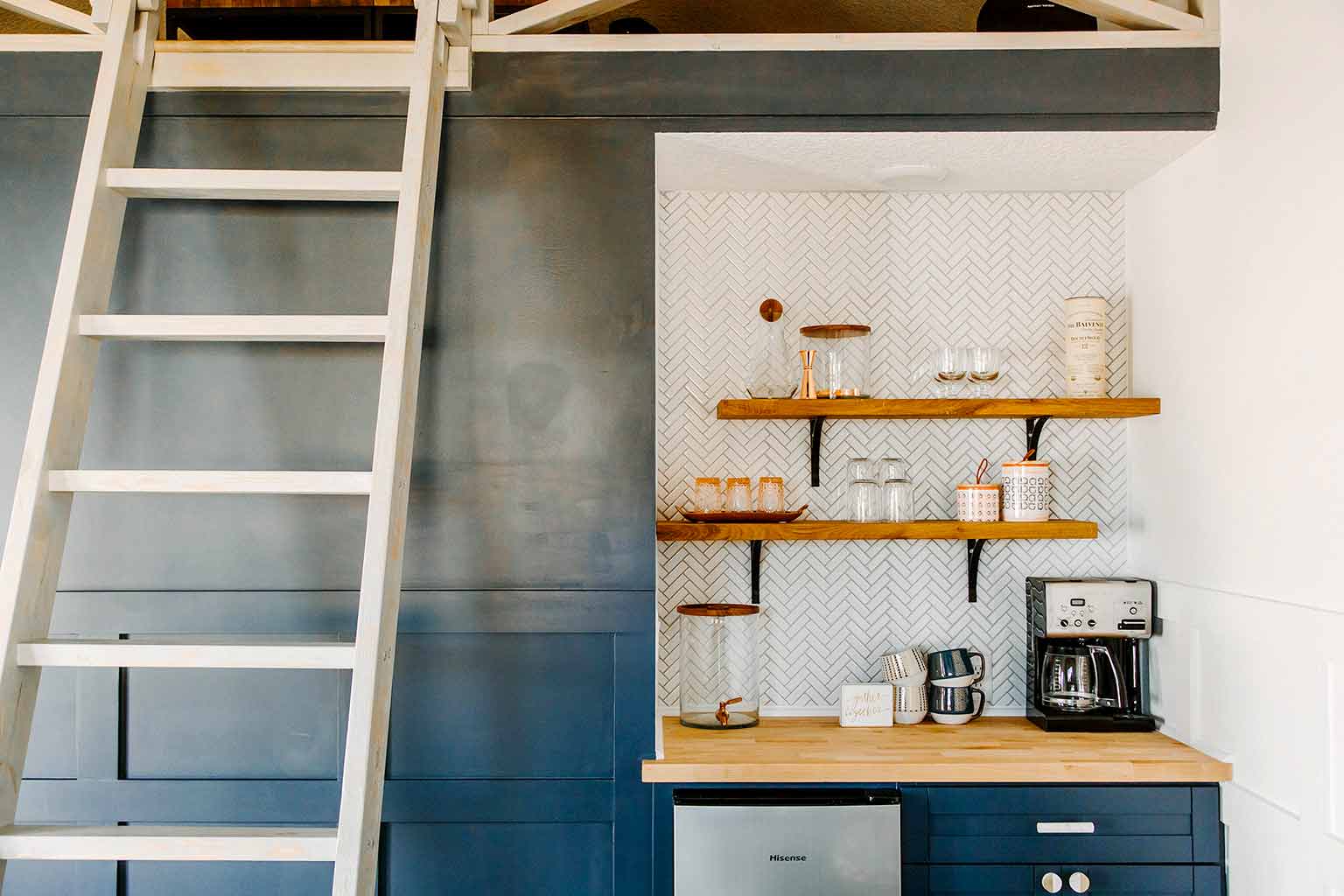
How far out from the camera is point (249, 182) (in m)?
1.85

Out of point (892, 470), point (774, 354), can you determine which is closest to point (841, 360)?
point (774, 354)

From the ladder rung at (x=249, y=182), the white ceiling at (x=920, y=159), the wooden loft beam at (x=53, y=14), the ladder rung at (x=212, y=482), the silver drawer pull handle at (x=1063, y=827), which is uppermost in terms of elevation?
the wooden loft beam at (x=53, y=14)

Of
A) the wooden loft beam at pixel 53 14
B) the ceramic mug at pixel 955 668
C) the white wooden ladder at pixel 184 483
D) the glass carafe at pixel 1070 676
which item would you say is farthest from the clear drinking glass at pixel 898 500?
the wooden loft beam at pixel 53 14

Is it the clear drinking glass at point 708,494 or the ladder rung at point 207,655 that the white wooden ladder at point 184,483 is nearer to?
the ladder rung at point 207,655

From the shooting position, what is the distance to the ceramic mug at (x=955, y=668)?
2443 millimetres

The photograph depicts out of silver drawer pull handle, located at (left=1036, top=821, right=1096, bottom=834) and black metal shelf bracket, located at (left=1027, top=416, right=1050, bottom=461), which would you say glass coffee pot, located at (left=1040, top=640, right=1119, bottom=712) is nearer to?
silver drawer pull handle, located at (left=1036, top=821, right=1096, bottom=834)

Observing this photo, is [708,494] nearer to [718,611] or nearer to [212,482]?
[718,611]

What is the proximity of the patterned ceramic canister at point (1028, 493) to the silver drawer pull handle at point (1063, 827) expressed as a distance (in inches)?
27.0

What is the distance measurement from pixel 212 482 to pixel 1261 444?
1.94 metres

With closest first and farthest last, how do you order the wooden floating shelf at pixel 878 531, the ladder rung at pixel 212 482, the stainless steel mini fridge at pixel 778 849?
the ladder rung at pixel 212 482
the stainless steel mini fridge at pixel 778 849
the wooden floating shelf at pixel 878 531

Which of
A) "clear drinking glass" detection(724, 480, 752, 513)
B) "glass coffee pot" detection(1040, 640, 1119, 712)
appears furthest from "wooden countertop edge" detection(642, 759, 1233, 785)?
"clear drinking glass" detection(724, 480, 752, 513)

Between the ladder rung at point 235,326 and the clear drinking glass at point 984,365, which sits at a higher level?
the clear drinking glass at point 984,365

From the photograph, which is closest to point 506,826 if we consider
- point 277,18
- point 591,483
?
point 591,483

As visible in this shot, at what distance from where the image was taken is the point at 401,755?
2080 mm
